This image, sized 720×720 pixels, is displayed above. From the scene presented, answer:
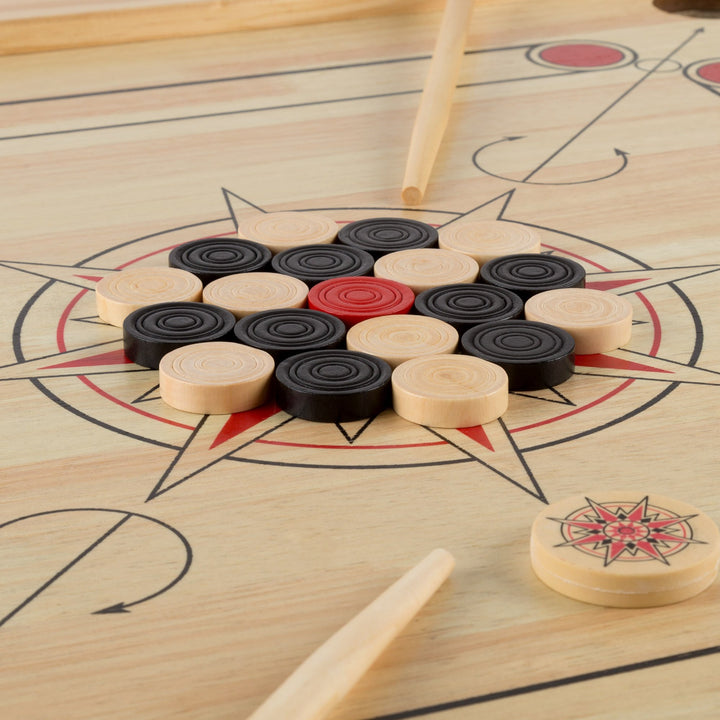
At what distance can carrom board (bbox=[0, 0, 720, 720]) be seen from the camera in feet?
2.98

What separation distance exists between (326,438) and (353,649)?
368mm

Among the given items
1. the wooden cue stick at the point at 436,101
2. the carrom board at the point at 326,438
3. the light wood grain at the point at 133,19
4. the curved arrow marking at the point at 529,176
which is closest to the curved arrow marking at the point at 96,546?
the carrom board at the point at 326,438

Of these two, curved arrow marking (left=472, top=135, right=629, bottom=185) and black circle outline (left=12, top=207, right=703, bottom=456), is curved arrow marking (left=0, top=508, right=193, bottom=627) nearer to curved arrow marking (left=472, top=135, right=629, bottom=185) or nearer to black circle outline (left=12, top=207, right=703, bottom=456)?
black circle outline (left=12, top=207, right=703, bottom=456)

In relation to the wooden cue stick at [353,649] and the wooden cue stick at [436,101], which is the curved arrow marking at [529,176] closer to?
the wooden cue stick at [436,101]

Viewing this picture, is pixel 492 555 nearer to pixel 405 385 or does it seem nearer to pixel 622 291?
pixel 405 385

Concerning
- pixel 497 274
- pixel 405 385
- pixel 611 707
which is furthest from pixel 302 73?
pixel 611 707

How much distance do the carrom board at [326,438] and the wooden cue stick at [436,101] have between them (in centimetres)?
4

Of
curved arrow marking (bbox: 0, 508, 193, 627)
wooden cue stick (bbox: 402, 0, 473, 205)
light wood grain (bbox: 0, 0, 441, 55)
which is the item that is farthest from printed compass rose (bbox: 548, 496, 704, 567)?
light wood grain (bbox: 0, 0, 441, 55)

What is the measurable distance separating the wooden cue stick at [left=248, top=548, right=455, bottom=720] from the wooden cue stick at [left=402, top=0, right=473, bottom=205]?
0.91 m

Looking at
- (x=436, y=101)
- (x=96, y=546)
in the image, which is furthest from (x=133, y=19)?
(x=96, y=546)

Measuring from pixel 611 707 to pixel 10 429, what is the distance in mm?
663

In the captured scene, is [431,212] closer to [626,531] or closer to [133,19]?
[626,531]

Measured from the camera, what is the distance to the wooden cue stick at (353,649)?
32.3 inches

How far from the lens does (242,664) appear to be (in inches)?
35.8
